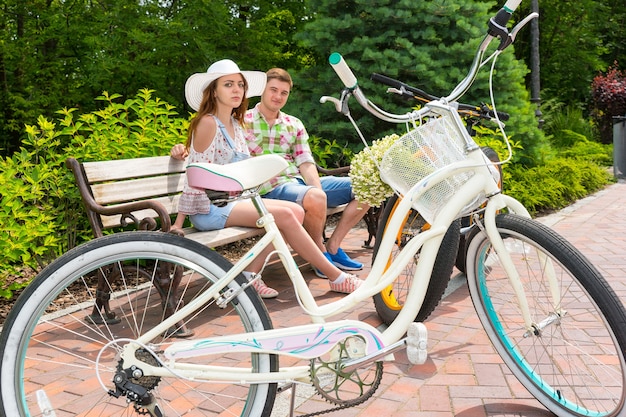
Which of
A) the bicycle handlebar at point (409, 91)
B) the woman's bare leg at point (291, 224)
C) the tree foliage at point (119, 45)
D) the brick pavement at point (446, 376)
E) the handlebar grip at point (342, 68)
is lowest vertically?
the brick pavement at point (446, 376)

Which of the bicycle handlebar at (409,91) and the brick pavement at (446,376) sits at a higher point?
the bicycle handlebar at (409,91)

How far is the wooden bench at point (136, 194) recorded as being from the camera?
3727mm

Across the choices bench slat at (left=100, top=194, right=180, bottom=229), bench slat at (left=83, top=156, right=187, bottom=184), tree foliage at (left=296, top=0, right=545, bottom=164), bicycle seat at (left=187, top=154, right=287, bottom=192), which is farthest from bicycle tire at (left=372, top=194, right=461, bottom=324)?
tree foliage at (left=296, top=0, right=545, bottom=164)

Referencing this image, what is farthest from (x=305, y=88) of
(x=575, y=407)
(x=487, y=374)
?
(x=575, y=407)

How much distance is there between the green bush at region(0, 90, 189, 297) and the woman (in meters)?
0.93

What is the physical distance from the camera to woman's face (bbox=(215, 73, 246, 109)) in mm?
4047

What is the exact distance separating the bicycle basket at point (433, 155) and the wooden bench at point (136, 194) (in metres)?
1.56

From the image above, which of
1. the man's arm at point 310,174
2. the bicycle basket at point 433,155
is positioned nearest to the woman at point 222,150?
the man's arm at point 310,174

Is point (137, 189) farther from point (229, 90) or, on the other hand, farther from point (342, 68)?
point (342, 68)

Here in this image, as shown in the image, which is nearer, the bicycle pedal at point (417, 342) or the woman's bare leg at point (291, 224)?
the bicycle pedal at point (417, 342)

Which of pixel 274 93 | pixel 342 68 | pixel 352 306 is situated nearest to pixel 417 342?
pixel 352 306

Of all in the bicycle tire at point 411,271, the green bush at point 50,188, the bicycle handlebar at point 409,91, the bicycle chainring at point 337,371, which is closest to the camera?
the bicycle chainring at point 337,371

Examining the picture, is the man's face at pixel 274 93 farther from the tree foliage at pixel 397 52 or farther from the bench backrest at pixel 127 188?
the tree foliage at pixel 397 52

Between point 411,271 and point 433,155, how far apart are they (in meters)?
1.07
